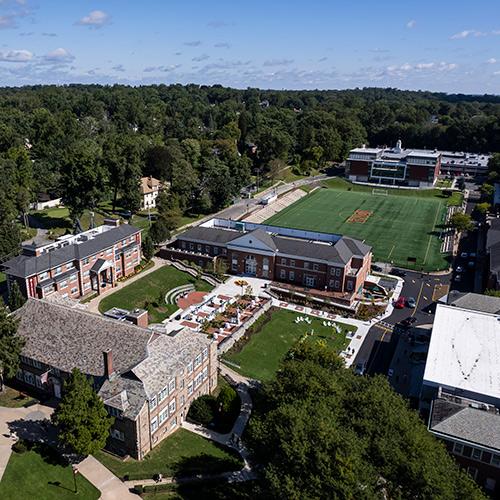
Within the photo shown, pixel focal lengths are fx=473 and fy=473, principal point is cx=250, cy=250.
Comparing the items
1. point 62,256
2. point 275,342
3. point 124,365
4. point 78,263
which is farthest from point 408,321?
point 62,256

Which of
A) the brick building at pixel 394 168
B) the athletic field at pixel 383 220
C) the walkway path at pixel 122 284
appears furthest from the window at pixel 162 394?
the brick building at pixel 394 168

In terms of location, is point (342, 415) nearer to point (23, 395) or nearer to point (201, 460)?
point (201, 460)

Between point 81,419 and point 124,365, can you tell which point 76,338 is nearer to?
point 124,365

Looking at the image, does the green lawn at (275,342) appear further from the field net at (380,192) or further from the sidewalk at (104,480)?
the field net at (380,192)

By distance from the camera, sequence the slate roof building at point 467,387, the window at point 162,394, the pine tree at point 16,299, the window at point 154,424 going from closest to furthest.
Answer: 1. the slate roof building at point 467,387
2. the window at point 154,424
3. the window at point 162,394
4. the pine tree at point 16,299

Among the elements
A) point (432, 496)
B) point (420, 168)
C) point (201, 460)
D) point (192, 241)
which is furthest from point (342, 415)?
point (420, 168)

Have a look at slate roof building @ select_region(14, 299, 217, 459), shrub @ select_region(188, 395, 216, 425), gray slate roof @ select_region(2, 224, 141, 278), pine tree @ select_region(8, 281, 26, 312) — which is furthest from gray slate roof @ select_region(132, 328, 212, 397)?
gray slate roof @ select_region(2, 224, 141, 278)
